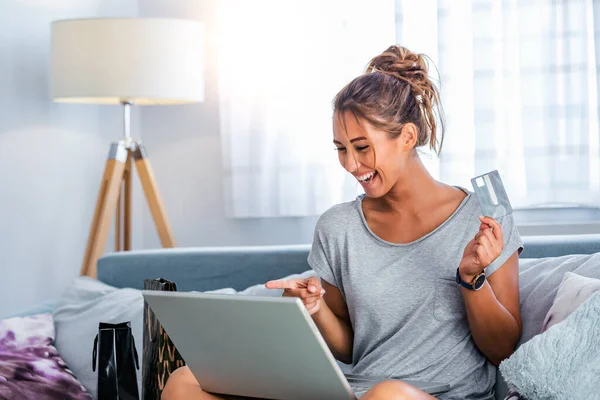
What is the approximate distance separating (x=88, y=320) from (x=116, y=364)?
41cm

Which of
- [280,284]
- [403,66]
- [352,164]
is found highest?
[403,66]

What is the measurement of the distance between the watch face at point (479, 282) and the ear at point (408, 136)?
1.08 ft

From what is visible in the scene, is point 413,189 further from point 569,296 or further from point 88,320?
point 88,320

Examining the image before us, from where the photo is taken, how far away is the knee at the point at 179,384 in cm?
156

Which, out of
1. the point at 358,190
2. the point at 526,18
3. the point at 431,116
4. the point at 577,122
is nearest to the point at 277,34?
the point at 358,190

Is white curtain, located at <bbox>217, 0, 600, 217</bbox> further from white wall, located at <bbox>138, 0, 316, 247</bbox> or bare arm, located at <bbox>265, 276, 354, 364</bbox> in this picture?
bare arm, located at <bbox>265, 276, 354, 364</bbox>

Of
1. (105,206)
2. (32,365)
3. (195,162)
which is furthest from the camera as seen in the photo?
(195,162)

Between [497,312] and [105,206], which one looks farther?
[105,206]

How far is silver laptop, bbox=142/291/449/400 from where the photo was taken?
126cm

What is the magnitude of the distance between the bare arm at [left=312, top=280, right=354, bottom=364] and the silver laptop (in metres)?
0.37

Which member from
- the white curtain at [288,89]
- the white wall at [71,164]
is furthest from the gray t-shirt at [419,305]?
the white wall at [71,164]

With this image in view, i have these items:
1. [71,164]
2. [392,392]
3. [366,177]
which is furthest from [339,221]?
[71,164]

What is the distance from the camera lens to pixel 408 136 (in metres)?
1.80

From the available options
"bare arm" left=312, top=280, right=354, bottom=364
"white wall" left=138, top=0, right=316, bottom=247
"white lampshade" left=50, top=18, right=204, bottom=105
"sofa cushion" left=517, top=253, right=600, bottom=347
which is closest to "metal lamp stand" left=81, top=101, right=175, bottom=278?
"white lampshade" left=50, top=18, right=204, bottom=105
